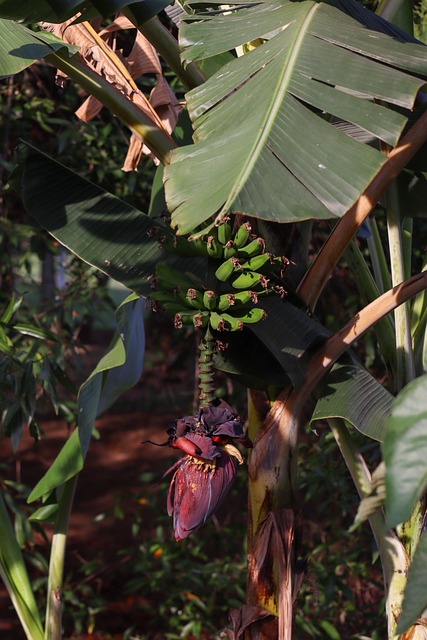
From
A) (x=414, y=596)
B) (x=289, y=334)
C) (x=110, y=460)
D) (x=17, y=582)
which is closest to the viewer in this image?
(x=414, y=596)

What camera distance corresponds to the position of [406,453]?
0.69 meters

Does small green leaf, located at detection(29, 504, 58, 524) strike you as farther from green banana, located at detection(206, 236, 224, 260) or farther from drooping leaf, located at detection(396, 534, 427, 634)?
drooping leaf, located at detection(396, 534, 427, 634)

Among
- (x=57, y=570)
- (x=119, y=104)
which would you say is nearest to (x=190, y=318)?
(x=119, y=104)

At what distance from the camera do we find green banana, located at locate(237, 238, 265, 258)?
127cm

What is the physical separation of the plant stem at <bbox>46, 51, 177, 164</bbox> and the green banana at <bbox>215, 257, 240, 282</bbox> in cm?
34

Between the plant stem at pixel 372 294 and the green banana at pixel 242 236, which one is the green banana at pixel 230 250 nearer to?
the green banana at pixel 242 236

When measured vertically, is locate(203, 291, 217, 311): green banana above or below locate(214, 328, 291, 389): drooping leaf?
above

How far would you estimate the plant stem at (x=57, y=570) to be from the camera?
1.77 metres

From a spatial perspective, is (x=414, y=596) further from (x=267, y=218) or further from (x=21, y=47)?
(x=21, y=47)

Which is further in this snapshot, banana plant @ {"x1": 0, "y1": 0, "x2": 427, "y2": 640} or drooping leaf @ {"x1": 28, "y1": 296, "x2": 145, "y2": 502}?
drooping leaf @ {"x1": 28, "y1": 296, "x2": 145, "y2": 502}

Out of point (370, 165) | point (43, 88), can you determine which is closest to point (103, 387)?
point (370, 165)

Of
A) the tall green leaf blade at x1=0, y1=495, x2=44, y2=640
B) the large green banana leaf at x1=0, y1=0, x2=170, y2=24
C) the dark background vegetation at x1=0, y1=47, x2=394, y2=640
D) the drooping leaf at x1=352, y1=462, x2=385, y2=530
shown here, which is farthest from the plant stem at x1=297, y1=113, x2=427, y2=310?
the dark background vegetation at x1=0, y1=47, x2=394, y2=640

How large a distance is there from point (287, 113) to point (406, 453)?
25.0 inches

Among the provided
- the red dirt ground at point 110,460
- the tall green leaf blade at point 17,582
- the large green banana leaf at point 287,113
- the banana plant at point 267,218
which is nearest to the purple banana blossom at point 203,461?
the banana plant at point 267,218
